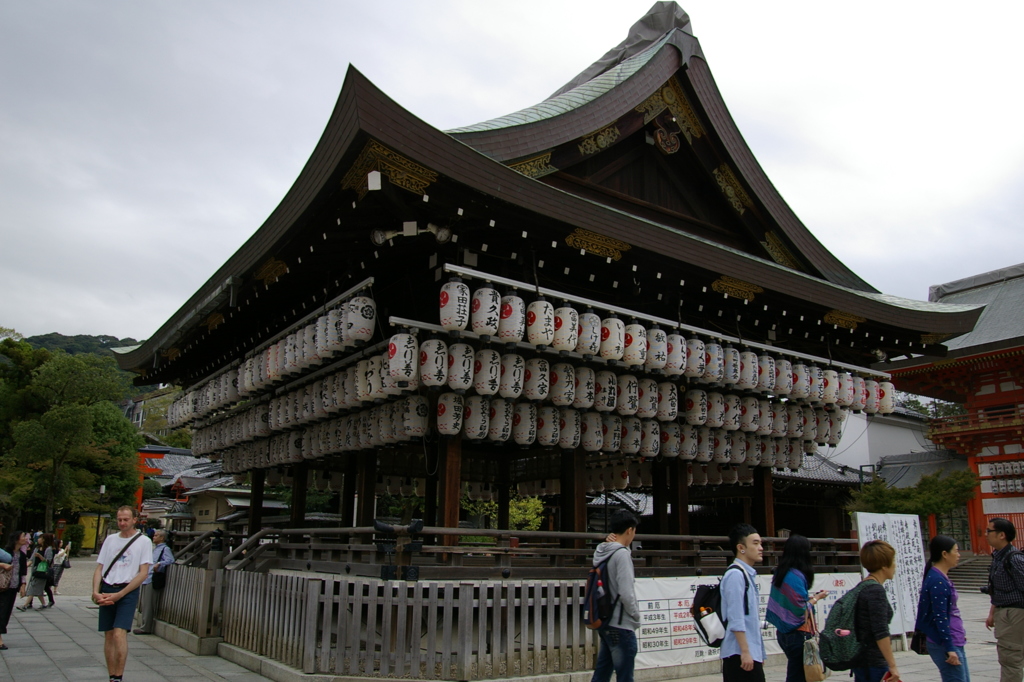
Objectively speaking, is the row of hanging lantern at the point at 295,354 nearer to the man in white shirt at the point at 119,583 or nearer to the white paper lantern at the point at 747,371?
the man in white shirt at the point at 119,583

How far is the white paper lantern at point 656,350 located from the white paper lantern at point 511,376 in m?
2.16

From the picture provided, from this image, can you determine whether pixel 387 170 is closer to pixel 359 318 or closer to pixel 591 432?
pixel 359 318

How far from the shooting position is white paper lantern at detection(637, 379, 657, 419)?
1198 cm

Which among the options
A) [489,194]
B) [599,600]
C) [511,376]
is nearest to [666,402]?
[511,376]

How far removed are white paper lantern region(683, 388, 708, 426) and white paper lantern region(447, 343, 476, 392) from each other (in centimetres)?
472

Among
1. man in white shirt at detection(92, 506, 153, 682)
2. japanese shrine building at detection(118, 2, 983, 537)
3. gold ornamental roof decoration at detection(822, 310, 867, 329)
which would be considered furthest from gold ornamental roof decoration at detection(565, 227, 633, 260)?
man in white shirt at detection(92, 506, 153, 682)

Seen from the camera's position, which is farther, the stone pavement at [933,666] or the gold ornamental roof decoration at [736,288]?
the gold ornamental roof decoration at [736,288]

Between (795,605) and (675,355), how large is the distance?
246 inches

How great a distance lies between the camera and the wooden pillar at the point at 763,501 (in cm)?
1430

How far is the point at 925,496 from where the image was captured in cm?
2786

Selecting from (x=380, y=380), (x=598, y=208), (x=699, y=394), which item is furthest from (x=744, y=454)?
(x=380, y=380)

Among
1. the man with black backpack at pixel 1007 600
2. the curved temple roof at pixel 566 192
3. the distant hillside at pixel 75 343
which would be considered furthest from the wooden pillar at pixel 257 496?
the distant hillside at pixel 75 343

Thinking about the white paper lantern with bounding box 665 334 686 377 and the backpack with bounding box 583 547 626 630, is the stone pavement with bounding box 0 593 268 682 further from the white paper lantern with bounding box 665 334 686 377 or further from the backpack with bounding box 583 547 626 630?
the white paper lantern with bounding box 665 334 686 377

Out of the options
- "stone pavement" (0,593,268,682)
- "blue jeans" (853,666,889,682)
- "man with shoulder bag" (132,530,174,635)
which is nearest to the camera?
"blue jeans" (853,666,889,682)
